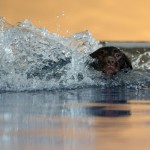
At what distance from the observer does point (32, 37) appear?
8953mm

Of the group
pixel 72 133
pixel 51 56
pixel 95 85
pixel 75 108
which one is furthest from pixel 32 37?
pixel 72 133

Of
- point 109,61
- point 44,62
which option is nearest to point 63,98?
point 44,62

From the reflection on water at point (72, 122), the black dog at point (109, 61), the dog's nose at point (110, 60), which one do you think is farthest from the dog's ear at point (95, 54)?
the reflection on water at point (72, 122)

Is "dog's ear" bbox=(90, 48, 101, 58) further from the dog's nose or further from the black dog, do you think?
the dog's nose

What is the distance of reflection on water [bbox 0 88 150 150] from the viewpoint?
266 centimetres

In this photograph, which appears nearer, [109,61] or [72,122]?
[72,122]

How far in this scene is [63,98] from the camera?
5.43 metres

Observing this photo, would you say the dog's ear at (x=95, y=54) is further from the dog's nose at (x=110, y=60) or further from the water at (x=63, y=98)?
the dog's nose at (x=110, y=60)

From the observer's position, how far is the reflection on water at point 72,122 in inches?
105

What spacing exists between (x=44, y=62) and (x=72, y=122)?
4.84 metres

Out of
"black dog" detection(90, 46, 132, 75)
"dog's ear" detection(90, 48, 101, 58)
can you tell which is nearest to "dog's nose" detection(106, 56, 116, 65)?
"black dog" detection(90, 46, 132, 75)

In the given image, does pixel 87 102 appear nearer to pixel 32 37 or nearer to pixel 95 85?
pixel 95 85

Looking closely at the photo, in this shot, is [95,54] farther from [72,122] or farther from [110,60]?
[72,122]

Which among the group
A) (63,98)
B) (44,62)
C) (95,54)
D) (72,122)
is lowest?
(72,122)
